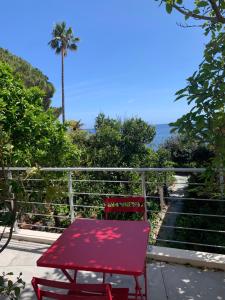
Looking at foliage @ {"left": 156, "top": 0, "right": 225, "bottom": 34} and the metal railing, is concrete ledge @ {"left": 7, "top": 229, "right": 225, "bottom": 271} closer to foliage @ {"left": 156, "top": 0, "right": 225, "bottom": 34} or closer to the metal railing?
foliage @ {"left": 156, "top": 0, "right": 225, "bottom": 34}

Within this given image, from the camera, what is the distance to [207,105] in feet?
8.83

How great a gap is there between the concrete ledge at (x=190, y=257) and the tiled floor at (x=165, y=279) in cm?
8

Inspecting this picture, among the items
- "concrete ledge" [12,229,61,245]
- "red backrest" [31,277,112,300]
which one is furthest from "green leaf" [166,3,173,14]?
"concrete ledge" [12,229,61,245]

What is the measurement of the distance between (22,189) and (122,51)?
39840 mm

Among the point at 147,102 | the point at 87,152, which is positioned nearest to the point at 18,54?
the point at 87,152

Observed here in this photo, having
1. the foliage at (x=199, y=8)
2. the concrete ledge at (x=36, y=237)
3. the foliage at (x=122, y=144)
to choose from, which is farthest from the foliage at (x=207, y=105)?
the foliage at (x=122, y=144)

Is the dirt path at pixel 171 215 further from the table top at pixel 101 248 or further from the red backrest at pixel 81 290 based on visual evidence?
the red backrest at pixel 81 290

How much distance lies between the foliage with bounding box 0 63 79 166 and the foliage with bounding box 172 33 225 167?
15.7ft

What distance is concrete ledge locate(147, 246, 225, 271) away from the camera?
3.70 m

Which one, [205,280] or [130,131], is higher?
[130,131]

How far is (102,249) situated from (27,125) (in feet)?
18.4

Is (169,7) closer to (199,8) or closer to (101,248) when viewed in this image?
(199,8)

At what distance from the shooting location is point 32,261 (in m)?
4.05

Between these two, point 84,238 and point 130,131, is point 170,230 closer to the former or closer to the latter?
point 130,131
